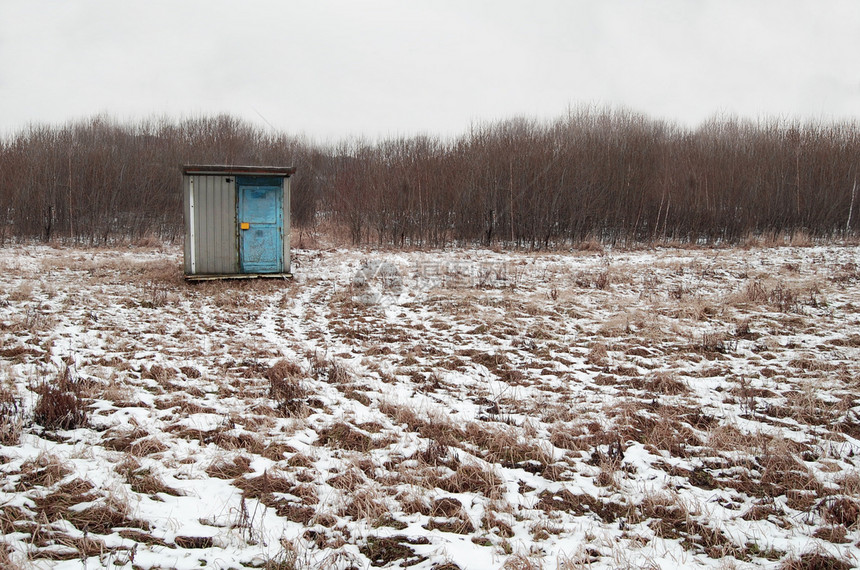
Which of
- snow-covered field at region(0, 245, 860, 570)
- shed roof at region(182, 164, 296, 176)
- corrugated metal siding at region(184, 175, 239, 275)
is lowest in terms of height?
snow-covered field at region(0, 245, 860, 570)

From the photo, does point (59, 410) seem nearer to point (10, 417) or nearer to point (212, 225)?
point (10, 417)

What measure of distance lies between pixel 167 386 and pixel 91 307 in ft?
12.5

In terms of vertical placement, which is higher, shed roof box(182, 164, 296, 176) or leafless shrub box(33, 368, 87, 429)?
shed roof box(182, 164, 296, 176)

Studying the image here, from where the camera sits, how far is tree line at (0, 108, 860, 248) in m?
17.9

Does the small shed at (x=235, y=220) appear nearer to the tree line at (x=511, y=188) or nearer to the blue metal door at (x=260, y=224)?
the blue metal door at (x=260, y=224)

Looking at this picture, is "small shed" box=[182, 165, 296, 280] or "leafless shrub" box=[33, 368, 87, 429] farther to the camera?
"small shed" box=[182, 165, 296, 280]

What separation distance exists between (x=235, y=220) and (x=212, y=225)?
0.43m

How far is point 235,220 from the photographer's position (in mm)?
10203

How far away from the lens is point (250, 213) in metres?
10.3

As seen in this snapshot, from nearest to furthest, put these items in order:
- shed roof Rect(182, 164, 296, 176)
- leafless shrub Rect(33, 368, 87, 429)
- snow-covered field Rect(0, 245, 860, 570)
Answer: snow-covered field Rect(0, 245, 860, 570), leafless shrub Rect(33, 368, 87, 429), shed roof Rect(182, 164, 296, 176)

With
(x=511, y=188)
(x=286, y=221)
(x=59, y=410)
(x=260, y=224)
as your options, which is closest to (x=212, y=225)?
(x=260, y=224)

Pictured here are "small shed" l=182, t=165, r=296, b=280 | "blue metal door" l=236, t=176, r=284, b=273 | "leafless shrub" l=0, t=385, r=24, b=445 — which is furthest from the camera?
"blue metal door" l=236, t=176, r=284, b=273

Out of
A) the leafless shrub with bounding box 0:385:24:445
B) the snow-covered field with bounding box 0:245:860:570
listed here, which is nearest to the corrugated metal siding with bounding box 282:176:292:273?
the snow-covered field with bounding box 0:245:860:570

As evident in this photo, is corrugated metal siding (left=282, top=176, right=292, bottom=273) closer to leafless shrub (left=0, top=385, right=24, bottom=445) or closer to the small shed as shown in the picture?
the small shed
